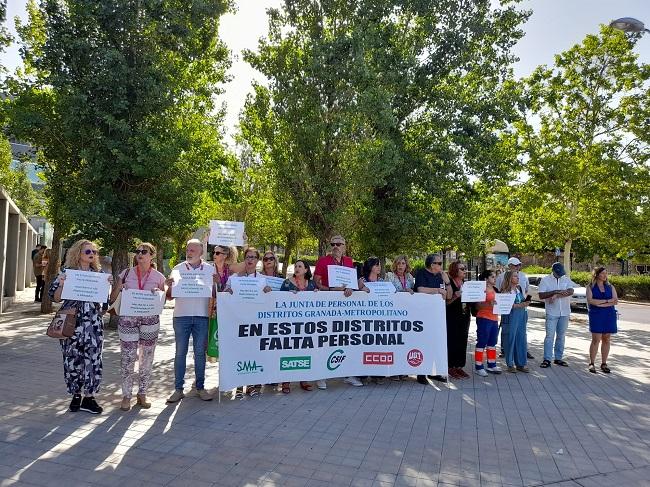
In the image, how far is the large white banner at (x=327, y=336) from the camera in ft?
21.8

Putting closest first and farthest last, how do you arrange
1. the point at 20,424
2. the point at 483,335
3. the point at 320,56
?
the point at 20,424
the point at 483,335
the point at 320,56

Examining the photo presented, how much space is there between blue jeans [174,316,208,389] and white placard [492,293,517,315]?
4.53 m

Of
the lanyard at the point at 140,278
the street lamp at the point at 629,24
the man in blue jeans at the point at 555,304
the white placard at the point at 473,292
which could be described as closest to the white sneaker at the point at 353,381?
the white placard at the point at 473,292

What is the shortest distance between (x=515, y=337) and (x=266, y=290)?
175 inches

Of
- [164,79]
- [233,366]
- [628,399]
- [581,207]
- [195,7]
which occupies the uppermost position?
[195,7]

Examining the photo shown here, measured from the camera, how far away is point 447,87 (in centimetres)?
1405

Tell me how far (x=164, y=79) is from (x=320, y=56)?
140 inches

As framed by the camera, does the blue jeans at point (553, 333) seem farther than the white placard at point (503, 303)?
Yes

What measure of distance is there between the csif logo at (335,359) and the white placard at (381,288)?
3.24 ft

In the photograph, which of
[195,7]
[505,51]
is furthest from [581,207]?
[195,7]

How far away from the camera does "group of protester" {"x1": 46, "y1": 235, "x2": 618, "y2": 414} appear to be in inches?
223

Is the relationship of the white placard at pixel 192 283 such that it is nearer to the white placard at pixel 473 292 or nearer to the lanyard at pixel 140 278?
the lanyard at pixel 140 278

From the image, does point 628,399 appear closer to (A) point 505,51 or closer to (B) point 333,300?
(B) point 333,300

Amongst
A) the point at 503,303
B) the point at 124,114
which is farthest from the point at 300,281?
the point at 124,114
